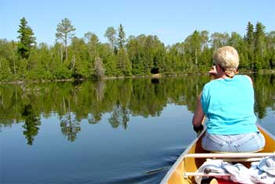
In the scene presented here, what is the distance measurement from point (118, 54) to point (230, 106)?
70146mm

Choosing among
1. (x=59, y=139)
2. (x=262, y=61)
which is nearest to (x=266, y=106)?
(x=59, y=139)

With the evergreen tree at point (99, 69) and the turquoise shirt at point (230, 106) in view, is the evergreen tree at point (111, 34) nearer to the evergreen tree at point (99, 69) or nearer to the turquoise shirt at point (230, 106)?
the evergreen tree at point (99, 69)

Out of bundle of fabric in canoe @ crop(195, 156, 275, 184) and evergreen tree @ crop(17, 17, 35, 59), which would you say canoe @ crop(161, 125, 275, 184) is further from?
evergreen tree @ crop(17, 17, 35, 59)

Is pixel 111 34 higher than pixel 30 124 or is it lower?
higher

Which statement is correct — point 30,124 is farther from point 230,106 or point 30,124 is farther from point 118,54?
point 118,54

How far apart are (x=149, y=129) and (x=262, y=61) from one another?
64.9 metres

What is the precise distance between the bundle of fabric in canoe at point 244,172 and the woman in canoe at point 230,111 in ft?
1.16

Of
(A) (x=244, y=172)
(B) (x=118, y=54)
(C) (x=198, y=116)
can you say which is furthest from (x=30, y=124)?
(B) (x=118, y=54)

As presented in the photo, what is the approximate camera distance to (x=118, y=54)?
240 ft

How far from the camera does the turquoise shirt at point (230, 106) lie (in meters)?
3.68

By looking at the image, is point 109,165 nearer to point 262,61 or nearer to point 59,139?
point 59,139

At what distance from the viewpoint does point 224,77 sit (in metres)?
3.88

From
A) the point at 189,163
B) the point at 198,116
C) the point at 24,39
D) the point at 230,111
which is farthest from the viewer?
the point at 24,39

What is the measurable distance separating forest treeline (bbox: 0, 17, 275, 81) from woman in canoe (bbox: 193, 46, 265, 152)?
197 ft
